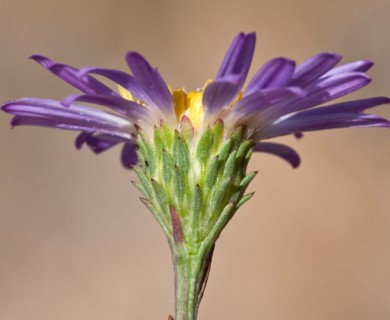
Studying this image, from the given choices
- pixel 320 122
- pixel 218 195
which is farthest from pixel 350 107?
pixel 218 195

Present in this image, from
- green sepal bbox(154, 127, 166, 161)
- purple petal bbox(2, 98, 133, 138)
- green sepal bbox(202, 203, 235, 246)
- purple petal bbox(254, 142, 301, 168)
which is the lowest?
green sepal bbox(202, 203, 235, 246)

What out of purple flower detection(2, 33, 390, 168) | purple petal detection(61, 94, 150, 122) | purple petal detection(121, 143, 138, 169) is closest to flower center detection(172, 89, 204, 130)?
purple flower detection(2, 33, 390, 168)

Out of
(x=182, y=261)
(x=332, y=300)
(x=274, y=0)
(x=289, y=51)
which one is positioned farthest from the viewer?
(x=274, y=0)

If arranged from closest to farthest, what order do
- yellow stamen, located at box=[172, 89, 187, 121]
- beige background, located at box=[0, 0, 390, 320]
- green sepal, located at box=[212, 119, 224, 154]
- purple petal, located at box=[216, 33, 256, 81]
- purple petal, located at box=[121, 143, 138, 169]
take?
purple petal, located at box=[216, 33, 256, 81] < green sepal, located at box=[212, 119, 224, 154] < yellow stamen, located at box=[172, 89, 187, 121] < purple petal, located at box=[121, 143, 138, 169] < beige background, located at box=[0, 0, 390, 320]

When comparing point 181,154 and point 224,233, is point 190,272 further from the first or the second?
point 224,233

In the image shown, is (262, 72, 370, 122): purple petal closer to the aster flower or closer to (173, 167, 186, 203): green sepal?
the aster flower

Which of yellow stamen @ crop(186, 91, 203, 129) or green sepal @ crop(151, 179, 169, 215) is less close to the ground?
yellow stamen @ crop(186, 91, 203, 129)

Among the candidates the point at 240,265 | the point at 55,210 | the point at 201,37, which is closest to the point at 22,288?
the point at 55,210

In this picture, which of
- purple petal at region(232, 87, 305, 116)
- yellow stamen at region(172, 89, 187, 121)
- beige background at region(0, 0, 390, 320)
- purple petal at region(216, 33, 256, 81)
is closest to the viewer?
purple petal at region(232, 87, 305, 116)

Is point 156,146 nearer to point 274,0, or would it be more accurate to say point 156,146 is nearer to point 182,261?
point 182,261

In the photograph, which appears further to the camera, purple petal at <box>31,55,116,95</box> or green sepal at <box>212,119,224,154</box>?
green sepal at <box>212,119,224,154</box>
